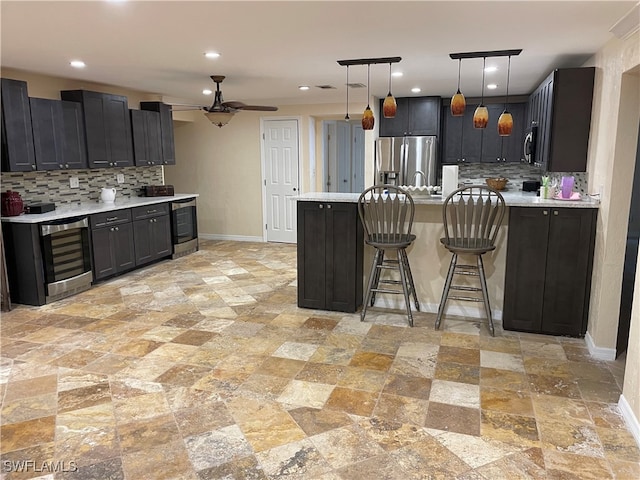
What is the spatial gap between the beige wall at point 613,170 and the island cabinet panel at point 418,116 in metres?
3.28

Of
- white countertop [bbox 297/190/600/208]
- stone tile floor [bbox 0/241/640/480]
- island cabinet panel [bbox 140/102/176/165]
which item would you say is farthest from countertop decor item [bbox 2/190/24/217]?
white countertop [bbox 297/190/600/208]

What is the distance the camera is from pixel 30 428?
99.3 inches

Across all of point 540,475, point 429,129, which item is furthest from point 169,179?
point 540,475

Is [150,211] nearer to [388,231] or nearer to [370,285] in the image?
[370,285]

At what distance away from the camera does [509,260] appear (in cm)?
380

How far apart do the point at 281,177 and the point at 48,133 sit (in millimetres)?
3516

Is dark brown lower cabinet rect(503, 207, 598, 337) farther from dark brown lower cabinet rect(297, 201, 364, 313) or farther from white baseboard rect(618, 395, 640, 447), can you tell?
dark brown lower cabinet rect(297, 201, 364, 313)

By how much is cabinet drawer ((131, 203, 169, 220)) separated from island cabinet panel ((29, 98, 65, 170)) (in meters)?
0.98

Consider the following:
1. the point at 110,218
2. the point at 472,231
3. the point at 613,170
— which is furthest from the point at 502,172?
A: the point at 110,218

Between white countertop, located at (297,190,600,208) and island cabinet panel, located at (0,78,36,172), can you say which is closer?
white countertop, located at (297,190,600,208)

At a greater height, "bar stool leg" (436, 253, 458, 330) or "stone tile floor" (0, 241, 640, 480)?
"bar stool leg" (436, 253, 458, 330)

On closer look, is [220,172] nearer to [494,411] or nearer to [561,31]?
[561,31]

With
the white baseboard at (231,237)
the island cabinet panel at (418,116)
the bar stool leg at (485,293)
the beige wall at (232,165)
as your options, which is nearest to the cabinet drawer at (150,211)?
the beige wall at (232,165)

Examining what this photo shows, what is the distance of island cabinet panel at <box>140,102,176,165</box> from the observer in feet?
21.2
